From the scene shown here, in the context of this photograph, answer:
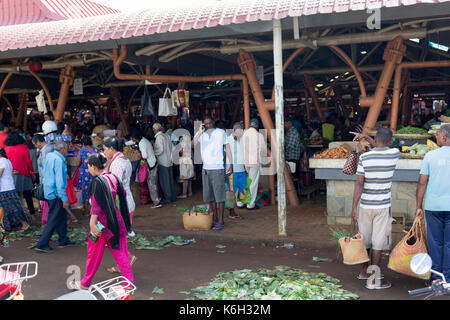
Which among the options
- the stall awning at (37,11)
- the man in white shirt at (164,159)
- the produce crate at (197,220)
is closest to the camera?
the produce crate at (197,220)

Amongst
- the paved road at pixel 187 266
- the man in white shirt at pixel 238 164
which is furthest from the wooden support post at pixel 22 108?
the man in white shirt at pixel 238 164

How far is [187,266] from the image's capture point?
624cm

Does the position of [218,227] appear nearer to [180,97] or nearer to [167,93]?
[180,97]

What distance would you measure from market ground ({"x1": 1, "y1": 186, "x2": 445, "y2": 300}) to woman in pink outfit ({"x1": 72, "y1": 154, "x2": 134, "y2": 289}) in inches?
20.4

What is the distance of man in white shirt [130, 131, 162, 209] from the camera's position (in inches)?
387

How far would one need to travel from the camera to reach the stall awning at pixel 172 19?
237 inches

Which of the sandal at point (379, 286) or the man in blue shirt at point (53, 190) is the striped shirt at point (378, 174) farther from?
the man in blue shirt at point (53, 190)

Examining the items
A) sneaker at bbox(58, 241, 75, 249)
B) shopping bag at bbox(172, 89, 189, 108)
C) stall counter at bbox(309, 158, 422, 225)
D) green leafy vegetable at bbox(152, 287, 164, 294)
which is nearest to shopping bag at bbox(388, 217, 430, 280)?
stall counter at bbox(309, 158, 422, 225)

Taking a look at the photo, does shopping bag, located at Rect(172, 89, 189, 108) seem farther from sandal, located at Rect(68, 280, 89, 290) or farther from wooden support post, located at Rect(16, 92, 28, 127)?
wooden support post, located at Rect(16, 92, 28, 127)

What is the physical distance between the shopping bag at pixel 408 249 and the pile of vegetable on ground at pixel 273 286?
61cm

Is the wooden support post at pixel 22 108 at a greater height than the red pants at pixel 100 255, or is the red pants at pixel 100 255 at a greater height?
the wooden support post at pixel 22 108

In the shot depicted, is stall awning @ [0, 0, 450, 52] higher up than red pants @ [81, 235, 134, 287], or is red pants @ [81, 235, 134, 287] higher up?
stall awning @ [0, 0, 450, 52]
